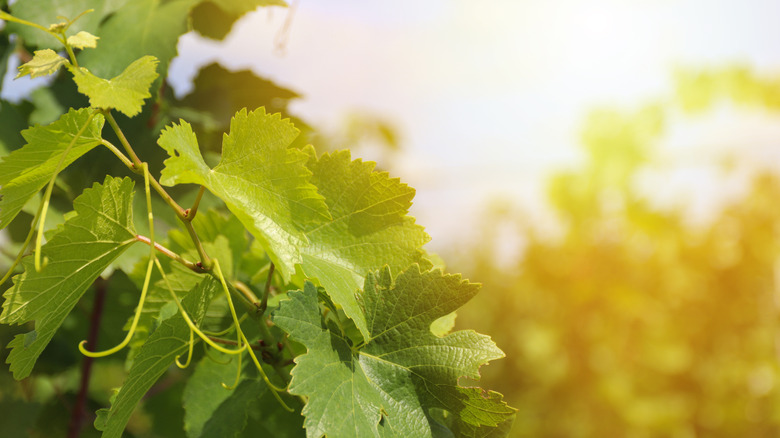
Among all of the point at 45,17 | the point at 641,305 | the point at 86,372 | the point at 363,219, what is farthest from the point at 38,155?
the point at 641,305

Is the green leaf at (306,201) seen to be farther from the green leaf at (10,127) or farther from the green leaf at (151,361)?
the green leaf at (10,127)

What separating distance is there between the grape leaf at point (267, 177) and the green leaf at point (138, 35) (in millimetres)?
230

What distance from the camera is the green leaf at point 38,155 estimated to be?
0.32 metres

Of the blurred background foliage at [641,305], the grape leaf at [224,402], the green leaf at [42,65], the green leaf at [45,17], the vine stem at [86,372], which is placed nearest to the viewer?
the green leaf at [42,65]

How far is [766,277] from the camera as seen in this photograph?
15.9 feet

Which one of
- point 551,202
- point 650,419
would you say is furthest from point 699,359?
point 551,202

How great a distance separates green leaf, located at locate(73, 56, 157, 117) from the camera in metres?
0.30

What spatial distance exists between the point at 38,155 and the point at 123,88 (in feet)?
0.21

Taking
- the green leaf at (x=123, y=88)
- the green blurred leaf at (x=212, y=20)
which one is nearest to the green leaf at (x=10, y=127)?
the green blurred leaf at (x=212, y=20)

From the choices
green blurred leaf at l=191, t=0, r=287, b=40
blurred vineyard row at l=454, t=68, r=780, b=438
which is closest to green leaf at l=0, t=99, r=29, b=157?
green blurred leaf at l=191, t=0, r=287, b=40

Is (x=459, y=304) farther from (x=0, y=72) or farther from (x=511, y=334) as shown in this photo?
(x=511, y=334)

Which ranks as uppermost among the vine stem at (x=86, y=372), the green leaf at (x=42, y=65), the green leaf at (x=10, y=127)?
the green leaf at (x=42, y=65)

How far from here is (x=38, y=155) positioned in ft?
1.06

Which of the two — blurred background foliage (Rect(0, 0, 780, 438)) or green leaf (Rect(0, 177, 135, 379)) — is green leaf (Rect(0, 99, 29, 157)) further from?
blurred background foliage (Rect(0, 0, 780, 438))
